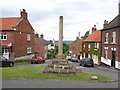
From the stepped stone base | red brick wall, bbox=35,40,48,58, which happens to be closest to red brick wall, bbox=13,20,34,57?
red brick wall, bbox=35,40,48,58

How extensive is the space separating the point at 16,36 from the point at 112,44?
2051cm

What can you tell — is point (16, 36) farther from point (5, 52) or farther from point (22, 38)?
point (5, 52)

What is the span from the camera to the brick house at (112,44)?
121 feet

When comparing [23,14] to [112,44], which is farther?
[23,14]

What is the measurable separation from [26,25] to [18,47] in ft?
20.3

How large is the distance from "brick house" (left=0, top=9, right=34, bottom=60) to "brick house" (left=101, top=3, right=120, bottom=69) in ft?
56.9

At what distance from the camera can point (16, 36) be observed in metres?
51.7

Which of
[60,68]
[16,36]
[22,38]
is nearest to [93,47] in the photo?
[22,38]

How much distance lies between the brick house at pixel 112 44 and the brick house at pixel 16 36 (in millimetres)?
17344

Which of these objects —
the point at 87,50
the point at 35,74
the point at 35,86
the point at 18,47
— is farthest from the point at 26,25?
the point at 35,86

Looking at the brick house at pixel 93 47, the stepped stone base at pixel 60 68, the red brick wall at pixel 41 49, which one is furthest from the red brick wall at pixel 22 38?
the stepped stone base at pixel 60 68

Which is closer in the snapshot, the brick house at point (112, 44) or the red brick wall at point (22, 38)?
the brick house at point (112, 44)

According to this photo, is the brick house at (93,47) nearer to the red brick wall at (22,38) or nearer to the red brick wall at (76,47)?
the red brick wall at (22,38)

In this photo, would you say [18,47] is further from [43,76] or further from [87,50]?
[43,76]
